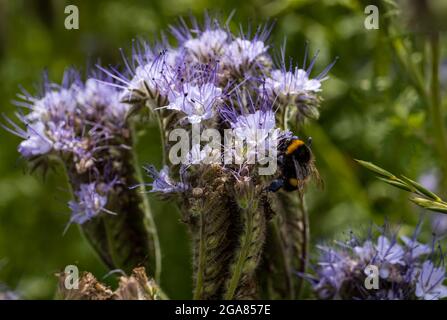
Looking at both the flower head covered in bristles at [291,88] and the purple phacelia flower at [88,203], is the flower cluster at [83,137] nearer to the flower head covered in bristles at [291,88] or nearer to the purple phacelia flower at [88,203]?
the purple phacelia flower at [88,203]

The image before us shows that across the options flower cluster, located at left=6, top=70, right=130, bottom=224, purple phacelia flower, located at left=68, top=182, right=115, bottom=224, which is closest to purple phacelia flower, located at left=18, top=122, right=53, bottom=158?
flower cluster, located at left=6, top=70, right=130, bottom=224

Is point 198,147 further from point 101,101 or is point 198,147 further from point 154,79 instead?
point 101,101

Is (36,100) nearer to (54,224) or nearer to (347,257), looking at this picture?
(347,257)

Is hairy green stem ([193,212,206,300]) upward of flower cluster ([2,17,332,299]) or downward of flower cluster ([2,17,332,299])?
downward

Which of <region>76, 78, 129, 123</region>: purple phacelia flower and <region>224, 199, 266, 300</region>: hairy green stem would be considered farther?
<region>76, 78, 129, 123</region>: purple phacelia flower

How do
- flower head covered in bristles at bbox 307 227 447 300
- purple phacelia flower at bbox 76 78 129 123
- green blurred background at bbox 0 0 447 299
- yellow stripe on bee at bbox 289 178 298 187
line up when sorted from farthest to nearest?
→ green blurred background at bbox 0 0 447 299 < purple phacelia flower at bbox 76 78 129 123 < flower head covered in bristles at bbox 307 227 447 300 < yellow stripe on bee at bbox 289 178 298 187

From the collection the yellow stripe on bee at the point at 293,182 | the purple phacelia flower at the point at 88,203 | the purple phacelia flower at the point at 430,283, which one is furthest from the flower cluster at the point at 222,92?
the purple phacelia flower at the point at 430,283

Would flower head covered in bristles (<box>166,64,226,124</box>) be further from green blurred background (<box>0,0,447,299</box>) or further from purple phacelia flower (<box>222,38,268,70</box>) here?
green blurred background (<box>0,0,447,299</box>)
